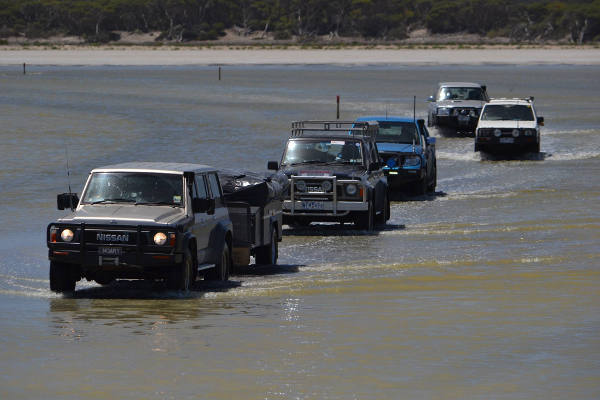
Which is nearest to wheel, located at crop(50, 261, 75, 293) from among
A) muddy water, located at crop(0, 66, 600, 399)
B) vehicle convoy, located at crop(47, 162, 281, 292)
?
vehicle convoy, located at crop(47, 162, 281, 292)

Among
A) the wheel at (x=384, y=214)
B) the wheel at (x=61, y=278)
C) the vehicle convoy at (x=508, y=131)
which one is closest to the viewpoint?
the wheel at (x=61, y=278)

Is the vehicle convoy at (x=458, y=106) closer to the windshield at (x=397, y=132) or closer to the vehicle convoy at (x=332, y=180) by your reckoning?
the windshield at (x=397, y=132)

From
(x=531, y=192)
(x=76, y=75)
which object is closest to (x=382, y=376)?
(x=531, y=192)

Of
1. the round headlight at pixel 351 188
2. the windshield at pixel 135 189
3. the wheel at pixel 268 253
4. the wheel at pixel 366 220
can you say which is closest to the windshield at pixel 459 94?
the wheel at pixel 366 220

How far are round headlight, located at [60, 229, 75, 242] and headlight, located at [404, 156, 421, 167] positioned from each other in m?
15.1

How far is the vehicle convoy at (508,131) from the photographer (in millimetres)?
40500

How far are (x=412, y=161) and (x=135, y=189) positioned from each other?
46.6ft

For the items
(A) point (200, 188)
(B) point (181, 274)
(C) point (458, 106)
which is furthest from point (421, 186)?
(C) point (458, 106)

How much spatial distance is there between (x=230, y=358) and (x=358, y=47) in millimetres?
181830

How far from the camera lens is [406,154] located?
98.9 ft

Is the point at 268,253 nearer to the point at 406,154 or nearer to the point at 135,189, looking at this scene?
the point at 135,189

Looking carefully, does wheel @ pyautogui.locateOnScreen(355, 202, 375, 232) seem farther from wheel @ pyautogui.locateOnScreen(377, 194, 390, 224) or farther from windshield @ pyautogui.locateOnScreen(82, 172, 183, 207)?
windshield @ pyautogui.locateOnScreen(82, 172, 183, 207)

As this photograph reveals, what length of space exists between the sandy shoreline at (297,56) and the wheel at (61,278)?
126 m

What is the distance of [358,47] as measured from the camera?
19300 cm
